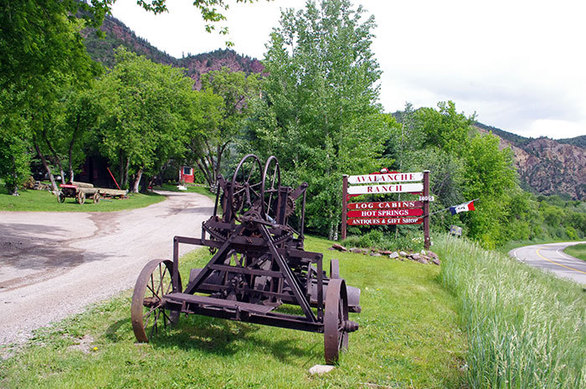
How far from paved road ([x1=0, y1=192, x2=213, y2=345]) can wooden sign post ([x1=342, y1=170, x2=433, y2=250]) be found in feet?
23.9

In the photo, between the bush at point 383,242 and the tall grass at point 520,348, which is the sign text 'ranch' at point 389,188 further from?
the tall grass at point 520,348

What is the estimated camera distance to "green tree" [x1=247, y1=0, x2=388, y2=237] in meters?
21.0

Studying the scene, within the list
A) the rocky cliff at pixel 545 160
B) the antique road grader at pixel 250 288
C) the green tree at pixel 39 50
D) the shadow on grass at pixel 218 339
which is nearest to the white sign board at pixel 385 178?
the green tree at pixel 39 50

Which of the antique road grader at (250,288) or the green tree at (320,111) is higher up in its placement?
the green tree at (320,111)

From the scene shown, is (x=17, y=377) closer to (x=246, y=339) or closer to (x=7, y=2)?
(x=246, y=339)

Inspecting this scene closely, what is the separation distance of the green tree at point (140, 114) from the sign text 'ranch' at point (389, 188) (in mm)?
23064

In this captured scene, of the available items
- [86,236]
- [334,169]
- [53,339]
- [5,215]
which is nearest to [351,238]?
[334,169]

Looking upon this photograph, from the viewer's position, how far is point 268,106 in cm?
2450

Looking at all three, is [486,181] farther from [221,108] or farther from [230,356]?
[230,356]

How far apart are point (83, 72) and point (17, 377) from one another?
33.2 feet

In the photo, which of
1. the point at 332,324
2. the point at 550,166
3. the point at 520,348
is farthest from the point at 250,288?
the point at 550,166

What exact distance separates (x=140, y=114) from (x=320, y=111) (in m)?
23.1

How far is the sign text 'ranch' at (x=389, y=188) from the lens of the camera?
16328 mm

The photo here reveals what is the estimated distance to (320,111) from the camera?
2162 centimetres
